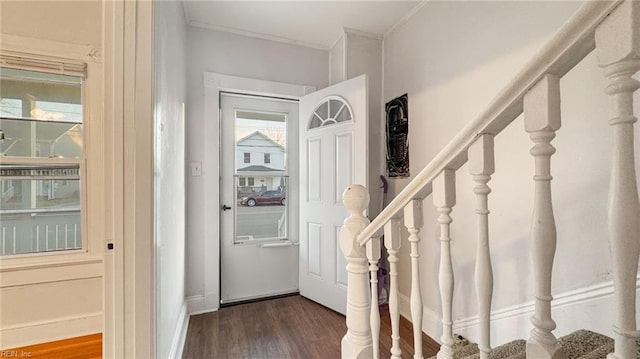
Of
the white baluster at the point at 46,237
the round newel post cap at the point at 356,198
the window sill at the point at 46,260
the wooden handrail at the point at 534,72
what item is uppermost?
the wooden handrail at the point at 534,72

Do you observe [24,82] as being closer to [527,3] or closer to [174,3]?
[174,3]

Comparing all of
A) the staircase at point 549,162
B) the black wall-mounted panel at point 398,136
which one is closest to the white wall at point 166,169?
the staircase at point 549,162

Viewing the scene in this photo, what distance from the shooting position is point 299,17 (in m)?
2.24

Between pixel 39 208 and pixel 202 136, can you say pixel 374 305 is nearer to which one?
pixel 202 136

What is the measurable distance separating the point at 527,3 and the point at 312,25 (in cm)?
154

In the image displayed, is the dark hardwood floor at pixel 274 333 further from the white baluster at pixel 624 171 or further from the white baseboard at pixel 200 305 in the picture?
the white baluster at pixel 624 171

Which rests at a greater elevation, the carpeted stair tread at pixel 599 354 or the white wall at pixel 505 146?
the white wall at pixel 505 146

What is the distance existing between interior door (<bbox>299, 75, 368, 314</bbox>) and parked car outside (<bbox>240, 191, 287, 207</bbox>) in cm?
22

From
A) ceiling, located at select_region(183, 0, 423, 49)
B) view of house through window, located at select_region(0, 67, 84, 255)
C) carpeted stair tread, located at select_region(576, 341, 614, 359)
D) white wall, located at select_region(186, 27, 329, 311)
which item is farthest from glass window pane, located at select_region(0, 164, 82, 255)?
carpeted stair tread, located at select_region(576, 341, 614, 359)

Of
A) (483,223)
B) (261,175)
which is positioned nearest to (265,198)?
(261,175)

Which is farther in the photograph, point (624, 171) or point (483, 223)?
point (483, 223)

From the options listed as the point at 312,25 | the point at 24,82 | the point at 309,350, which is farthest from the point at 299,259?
the point at 24,82

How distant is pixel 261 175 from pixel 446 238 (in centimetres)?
212

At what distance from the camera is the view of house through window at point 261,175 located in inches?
101
